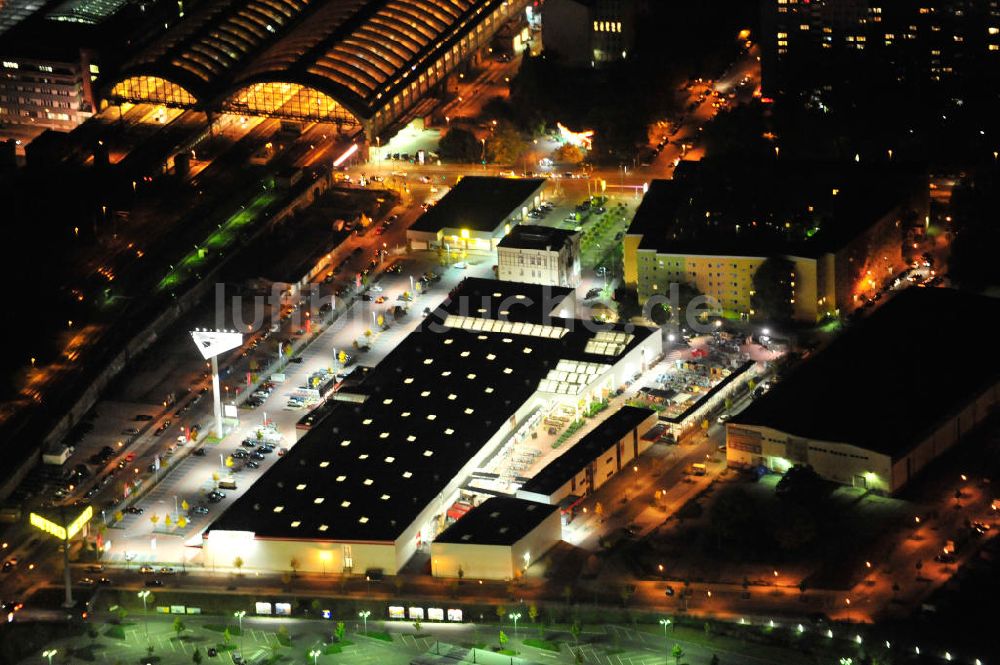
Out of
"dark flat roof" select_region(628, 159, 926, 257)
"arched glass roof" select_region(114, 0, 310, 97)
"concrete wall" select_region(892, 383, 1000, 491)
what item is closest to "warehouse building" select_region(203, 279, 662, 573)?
"dark flat roof" select_region(628, 159, 926, 257)

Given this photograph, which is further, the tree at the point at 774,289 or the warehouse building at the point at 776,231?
the warehouse building at the point at 776,231

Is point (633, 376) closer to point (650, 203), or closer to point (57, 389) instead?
point (650, 203)

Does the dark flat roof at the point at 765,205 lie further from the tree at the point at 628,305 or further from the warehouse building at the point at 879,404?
the warehouse building at the point at 879,404

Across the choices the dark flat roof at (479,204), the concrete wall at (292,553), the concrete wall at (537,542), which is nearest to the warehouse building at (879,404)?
the concrete wall at (537,542)

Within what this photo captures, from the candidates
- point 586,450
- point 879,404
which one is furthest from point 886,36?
point 586,450

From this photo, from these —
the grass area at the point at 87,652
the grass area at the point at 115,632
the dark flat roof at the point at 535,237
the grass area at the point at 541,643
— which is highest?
the dark flat roof at the point at 535,237

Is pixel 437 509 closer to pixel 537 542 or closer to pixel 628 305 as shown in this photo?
pixel 537 542

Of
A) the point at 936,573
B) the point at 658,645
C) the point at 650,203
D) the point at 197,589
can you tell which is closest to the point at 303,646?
the point at 197,589

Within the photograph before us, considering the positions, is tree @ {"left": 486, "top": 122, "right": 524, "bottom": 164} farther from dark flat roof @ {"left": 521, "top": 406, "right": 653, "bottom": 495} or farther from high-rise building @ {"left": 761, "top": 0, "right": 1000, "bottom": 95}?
dark flat roof @ {"left": 521, "top": 406, "right": 653, "bottom": 495}
